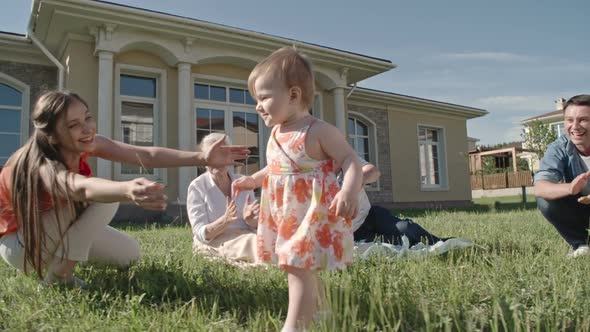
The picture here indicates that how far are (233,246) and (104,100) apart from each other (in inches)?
252

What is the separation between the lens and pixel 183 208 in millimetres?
9406

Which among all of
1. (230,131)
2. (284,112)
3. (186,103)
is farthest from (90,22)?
(284,112)

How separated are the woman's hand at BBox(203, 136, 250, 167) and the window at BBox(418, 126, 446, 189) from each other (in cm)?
1504

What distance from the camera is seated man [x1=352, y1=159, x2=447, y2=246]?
3799 millimetres

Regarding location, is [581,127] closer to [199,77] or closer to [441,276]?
[441,276]

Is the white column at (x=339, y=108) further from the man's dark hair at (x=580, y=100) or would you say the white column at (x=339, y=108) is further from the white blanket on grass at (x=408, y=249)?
the man's dark hair at (x=580, y=100)

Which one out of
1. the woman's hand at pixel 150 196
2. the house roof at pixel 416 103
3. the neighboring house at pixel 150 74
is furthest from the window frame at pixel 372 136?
the woman's hand at pixel 150 196

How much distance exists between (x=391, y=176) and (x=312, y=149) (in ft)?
45.4

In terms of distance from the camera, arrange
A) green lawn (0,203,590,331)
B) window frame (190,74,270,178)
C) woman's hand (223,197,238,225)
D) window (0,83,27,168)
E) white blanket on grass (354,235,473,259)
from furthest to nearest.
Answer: window frame (190,74,270,178) → window (0,83,27,168) → woman's hand (223,197,238,225) → white blanket on grass (354,235,473,259) → green lawn (0,203,590,331)

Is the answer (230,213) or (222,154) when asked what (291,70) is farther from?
(230,213)

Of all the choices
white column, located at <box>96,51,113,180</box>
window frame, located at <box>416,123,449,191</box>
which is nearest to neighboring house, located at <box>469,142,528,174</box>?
window frame, located at <box>416,123,449,191</box>

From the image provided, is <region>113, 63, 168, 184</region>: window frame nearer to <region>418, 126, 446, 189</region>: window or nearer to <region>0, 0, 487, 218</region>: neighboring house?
<region>0, 0, 487, 218</region>: neighboring house

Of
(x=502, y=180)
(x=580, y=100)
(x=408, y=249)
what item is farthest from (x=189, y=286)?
(x=502, y=180)

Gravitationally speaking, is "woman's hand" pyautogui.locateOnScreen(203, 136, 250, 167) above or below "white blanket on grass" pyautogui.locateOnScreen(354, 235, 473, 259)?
above
